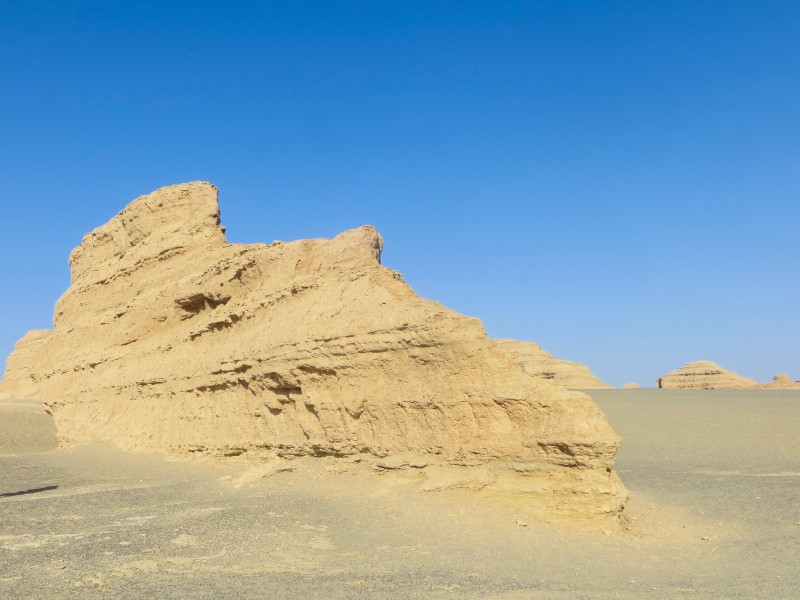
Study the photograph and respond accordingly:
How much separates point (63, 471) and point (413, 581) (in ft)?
33.3

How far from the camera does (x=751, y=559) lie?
295 inches

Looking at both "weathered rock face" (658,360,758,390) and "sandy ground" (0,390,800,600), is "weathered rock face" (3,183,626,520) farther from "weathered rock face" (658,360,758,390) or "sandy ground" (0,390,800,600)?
"weathered rock face" (658,360,758,390)

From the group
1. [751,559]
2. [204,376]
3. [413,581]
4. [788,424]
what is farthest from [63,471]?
[788,424]

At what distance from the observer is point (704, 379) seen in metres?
55.6

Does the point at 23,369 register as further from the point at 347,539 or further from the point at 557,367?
the point at 557,367

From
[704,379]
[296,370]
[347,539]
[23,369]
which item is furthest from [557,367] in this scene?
[347,539]

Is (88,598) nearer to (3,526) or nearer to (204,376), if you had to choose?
(3,526)

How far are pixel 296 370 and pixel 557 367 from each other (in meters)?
44.0

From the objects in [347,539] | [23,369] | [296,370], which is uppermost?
[23,369]

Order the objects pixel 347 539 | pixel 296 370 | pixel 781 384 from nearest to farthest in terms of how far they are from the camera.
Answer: pixel 347 539 < pixel 296 370 < pixel 781 384

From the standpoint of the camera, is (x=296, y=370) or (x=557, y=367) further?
(x=557, y=367)

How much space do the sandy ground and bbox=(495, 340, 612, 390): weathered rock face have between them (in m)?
36.3

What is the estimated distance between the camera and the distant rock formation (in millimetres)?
50394

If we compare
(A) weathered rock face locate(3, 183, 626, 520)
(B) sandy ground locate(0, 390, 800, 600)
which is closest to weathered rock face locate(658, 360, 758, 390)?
(B) sandy ground locate(0, 390, 800, 600)
